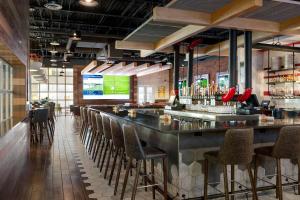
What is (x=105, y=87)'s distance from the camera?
1898 centimetres

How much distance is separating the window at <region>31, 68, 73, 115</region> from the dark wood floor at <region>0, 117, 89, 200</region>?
13768 millimetres

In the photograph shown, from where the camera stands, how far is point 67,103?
1953 cm

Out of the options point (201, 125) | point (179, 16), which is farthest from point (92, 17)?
point (201, 125)

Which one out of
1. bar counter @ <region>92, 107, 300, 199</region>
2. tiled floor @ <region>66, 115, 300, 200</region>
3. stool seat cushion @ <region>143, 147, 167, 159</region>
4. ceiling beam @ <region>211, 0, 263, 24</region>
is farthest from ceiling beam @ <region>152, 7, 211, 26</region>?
tiled floor @ <region>66, 115, 300, 200</region>

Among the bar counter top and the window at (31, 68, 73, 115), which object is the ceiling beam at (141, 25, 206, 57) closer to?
the bar counter top

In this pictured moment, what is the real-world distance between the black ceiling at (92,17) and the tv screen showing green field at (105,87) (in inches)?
322

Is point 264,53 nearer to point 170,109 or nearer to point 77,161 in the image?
point 170,109

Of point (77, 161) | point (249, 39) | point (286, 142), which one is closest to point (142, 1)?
point (249, 39)

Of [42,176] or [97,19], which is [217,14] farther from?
[97,19]

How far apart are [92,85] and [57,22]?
10.1m

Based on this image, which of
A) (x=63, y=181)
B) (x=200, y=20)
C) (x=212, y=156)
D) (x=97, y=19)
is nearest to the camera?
(x=212, y=156)

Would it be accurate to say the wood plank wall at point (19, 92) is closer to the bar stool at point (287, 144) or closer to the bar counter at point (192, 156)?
the bar counter at point (192, 156)

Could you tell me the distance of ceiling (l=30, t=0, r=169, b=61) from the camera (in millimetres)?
7020

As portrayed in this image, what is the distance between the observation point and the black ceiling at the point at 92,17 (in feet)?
23.0
